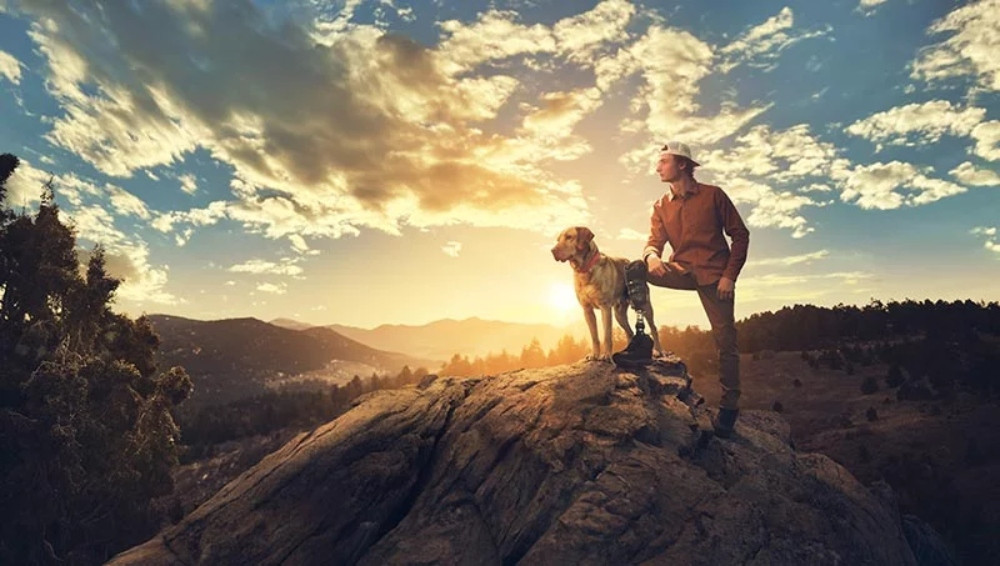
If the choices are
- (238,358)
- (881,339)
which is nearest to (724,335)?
(881,339)

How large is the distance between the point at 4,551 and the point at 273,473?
44.3 ft

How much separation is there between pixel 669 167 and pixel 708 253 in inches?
66.2

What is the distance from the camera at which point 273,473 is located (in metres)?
8.28

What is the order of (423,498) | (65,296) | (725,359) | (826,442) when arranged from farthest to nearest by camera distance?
1. (826,442)
2. (65,296)
3. (725,359)
4. (423,498)

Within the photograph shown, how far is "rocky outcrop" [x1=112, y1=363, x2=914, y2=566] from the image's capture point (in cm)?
648

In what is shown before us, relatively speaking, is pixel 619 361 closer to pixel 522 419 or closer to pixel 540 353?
pixel 522 419

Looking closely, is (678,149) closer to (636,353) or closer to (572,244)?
(572,244)

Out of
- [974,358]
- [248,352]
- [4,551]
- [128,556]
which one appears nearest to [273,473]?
[128,556]

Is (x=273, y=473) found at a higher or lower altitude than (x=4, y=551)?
higher

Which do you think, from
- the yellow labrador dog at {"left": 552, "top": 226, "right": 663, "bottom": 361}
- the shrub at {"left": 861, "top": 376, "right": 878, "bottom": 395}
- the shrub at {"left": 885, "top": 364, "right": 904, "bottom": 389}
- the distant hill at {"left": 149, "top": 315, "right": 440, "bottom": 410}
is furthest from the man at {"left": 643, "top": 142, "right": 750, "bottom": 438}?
the distant hill at {"left": 149, "top": 315, "right": 440, "bottom": 410}

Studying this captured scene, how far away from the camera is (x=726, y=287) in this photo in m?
8.76

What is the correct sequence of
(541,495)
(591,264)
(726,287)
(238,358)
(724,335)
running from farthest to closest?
(238,358)
(591,264)
(724,335)
(726,287)
(541,495)

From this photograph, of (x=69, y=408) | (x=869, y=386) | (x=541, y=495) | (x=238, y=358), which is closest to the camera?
(x=541, y=495)

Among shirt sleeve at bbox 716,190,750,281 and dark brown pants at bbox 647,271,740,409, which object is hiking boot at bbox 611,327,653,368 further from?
shirt sleeve at bbox 716,190,750,281
